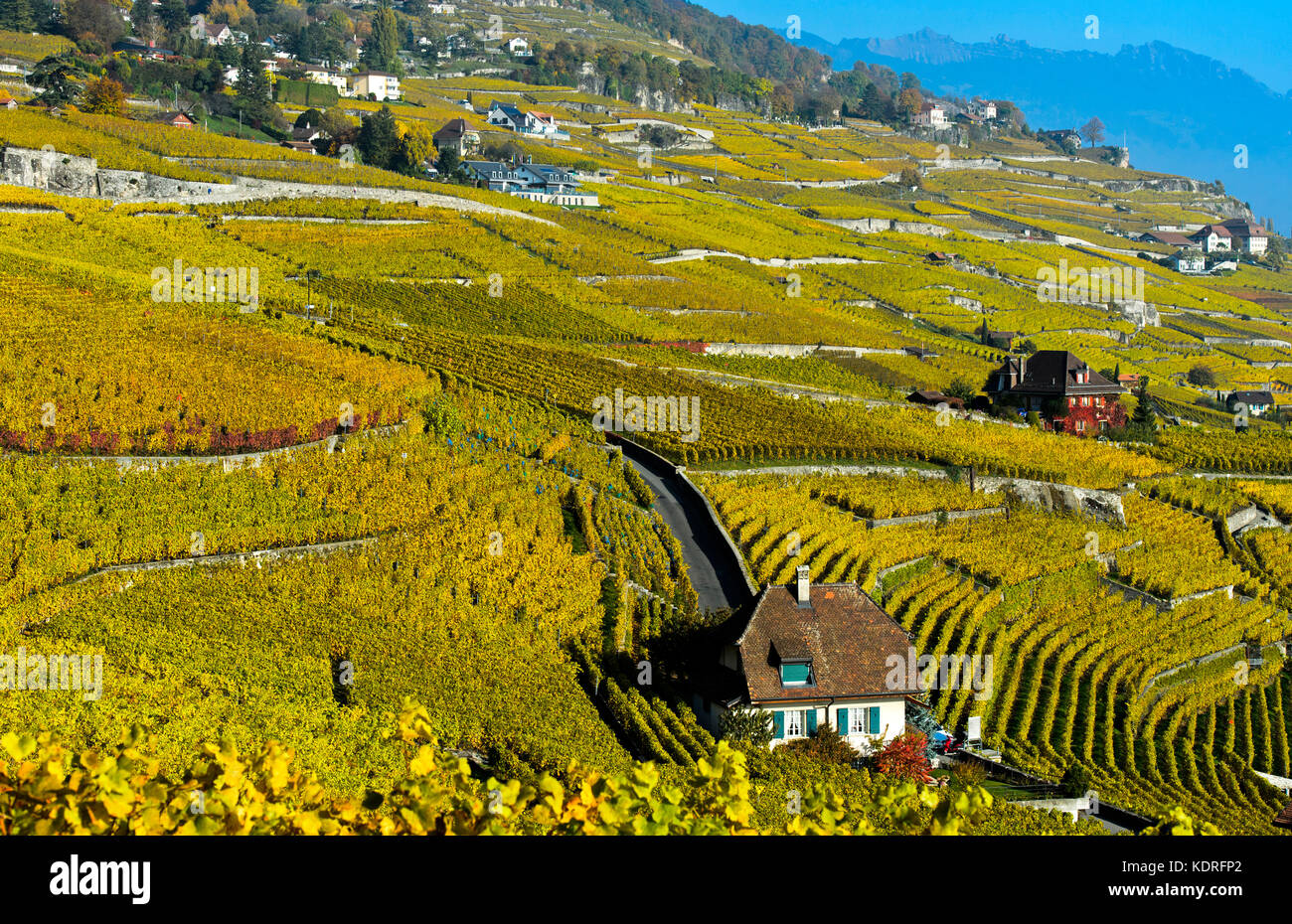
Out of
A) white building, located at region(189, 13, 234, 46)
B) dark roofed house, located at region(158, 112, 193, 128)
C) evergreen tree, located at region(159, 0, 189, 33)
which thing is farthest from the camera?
evergreen tree, located at region(159, 0, 189, 33)

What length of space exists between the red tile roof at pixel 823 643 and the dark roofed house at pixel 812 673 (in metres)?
0.02

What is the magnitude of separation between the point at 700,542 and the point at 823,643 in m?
9.64

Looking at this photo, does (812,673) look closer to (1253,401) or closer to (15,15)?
(1253,401)

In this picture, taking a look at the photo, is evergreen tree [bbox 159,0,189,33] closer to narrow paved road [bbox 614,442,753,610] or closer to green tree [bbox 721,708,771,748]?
narrow paved road [bbox 614,442,753,610]

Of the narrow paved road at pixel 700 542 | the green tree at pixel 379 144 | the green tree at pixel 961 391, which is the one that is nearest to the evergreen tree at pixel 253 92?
the green tree at pixel 379 144

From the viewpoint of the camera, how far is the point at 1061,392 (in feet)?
225

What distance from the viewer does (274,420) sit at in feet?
113

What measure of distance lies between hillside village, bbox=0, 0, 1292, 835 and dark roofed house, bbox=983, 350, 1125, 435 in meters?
0.23

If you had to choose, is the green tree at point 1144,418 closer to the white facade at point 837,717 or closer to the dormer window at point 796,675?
the white facade at point 837,717

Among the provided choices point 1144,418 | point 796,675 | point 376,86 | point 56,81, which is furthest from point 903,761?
point 376,86

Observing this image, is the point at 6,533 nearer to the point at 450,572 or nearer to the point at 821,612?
the point at 450,572

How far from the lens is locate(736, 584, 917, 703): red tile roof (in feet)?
91.9

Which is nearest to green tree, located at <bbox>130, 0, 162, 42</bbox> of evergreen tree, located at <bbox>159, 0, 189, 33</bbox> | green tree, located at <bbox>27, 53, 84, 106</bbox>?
evergreen tree, located at <bbox>159, 0, 189, 33</bbox>
